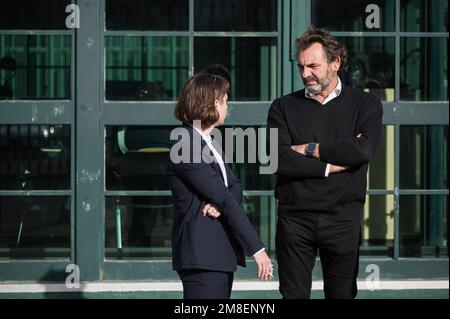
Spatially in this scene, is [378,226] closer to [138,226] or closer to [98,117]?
[138,226]

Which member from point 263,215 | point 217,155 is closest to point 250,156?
point 263,215

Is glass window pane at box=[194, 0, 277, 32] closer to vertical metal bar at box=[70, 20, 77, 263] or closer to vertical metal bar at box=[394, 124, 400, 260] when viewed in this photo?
vertical metal bar at box=[70, 20, 77, 263]

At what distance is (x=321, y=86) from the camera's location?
4.45m

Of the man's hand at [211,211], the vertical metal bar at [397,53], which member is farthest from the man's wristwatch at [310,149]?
the vertical metal bar at [397,53]

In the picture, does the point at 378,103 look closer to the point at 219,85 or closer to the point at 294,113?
the point at 294,113

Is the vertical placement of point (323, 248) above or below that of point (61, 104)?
below

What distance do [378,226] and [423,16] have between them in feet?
4.69

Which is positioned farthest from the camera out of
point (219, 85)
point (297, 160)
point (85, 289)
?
point (85, 289)

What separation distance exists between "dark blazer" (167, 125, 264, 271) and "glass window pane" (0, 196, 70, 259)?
2.09 m

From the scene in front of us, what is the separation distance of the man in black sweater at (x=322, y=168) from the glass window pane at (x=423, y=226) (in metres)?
1.73

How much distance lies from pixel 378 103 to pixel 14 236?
9.02ft

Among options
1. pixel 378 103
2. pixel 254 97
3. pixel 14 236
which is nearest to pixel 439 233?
pixel 254 97

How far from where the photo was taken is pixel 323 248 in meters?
4.43

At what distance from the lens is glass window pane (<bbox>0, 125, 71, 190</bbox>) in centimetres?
599
